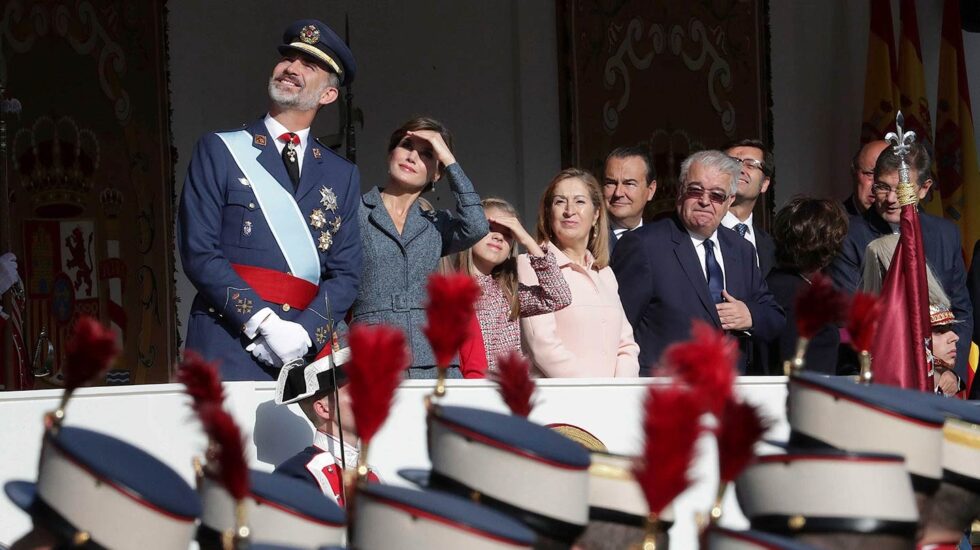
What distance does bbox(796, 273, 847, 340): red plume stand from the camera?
2494 millimetres

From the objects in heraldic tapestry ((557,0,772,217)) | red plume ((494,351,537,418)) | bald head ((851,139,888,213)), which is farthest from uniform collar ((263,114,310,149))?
heraldic tapestry ((557,0,772,217))

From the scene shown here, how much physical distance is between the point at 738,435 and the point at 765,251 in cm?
411

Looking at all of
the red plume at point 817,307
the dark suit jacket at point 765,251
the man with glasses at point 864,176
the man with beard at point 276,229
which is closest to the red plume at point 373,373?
the red plume at point 817,307

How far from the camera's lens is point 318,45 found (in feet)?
15.1

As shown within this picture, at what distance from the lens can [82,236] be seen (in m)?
6.26

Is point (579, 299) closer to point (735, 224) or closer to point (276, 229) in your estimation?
point (276, 229)

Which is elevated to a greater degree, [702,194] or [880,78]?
[880,78]

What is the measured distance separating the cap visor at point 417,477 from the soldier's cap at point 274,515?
124 millimetres

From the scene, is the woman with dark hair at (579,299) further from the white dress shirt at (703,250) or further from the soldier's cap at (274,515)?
the soldier's cap at (274,515)

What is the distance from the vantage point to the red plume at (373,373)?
2.15 m

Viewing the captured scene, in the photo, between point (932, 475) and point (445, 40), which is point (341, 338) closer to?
point (932, 475)

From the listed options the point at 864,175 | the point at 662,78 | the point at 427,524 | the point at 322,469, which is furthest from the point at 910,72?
the point at 427,524

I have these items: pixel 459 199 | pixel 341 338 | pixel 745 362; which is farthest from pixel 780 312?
pixel 341 338

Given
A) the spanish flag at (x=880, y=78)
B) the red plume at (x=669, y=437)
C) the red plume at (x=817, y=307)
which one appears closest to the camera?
the red plume at (x=669, y=437)
